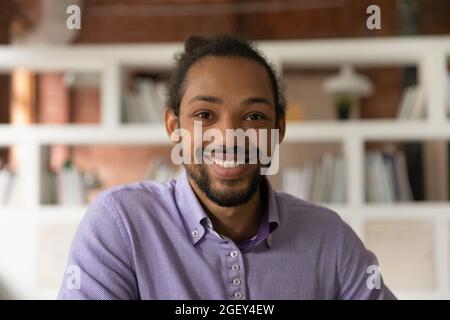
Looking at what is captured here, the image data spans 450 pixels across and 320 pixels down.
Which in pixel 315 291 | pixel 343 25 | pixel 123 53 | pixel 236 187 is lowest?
pixel 315 291

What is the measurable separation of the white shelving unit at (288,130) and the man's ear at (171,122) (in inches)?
52.0

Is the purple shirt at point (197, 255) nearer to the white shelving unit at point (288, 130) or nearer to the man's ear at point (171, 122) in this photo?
the man's ear at point (171, 122)

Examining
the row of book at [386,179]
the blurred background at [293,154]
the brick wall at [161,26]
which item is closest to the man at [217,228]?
the blurred background at [293,154]

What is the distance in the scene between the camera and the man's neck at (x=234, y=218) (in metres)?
0.72

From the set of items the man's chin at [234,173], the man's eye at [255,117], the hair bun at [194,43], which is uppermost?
the hair bun at [194,43]

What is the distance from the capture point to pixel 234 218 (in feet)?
2.39

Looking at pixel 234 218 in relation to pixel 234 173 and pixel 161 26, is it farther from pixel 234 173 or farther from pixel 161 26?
pixel 161 26

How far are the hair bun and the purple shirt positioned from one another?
0.57 ft

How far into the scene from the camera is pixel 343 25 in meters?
3.90

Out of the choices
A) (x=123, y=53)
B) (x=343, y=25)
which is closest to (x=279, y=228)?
(x=123, y=53)

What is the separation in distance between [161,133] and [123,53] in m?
Result: 0.34

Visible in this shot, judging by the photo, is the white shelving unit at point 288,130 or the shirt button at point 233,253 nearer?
the shirt button at point 233,253

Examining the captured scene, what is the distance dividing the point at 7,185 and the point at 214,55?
1.60 metres

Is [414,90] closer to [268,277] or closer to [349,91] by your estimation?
[349,91]
